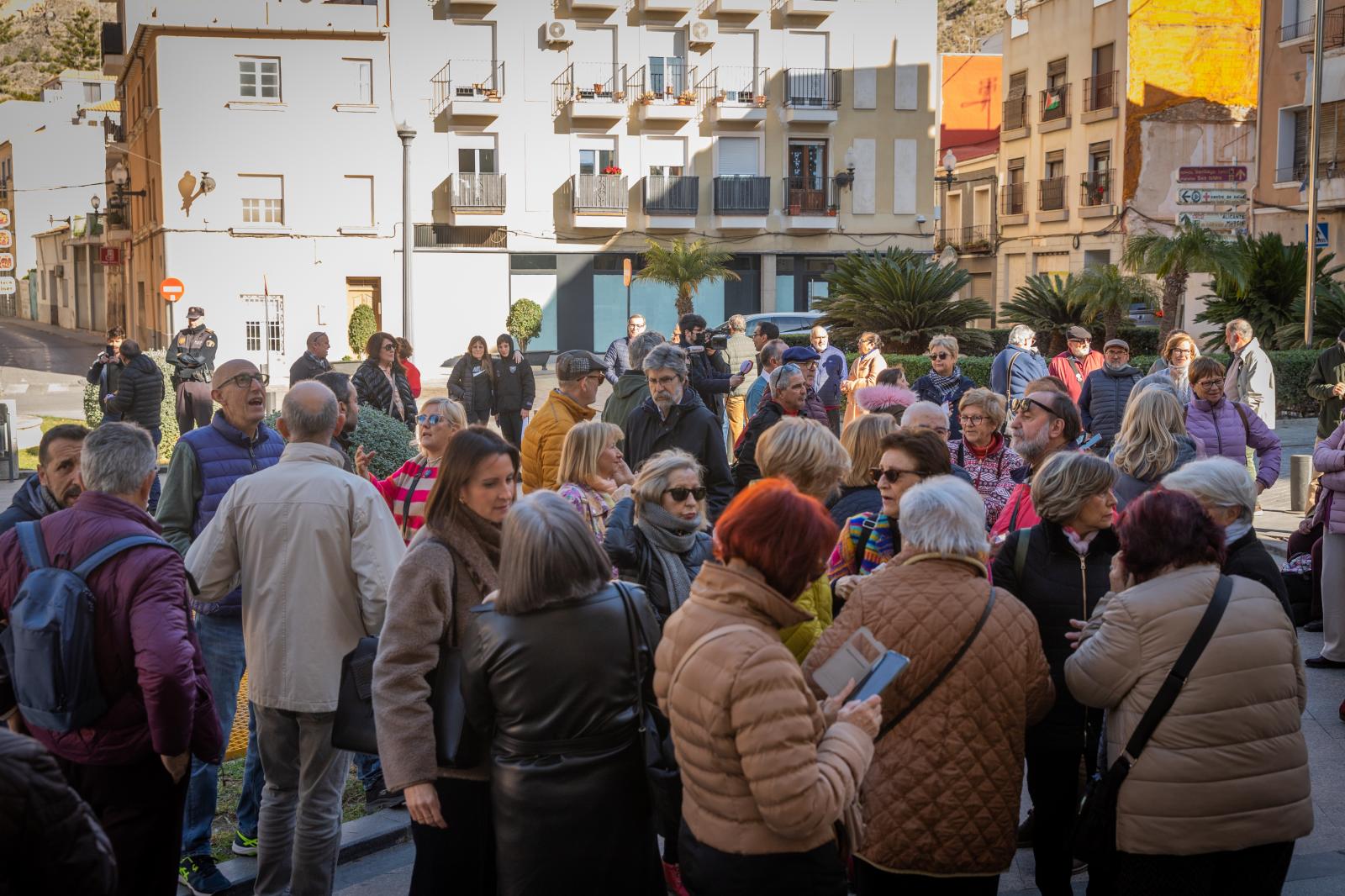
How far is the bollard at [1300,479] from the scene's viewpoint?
13.2m

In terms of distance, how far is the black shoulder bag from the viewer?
374cm

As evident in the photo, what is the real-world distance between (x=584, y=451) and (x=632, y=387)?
2793 mm

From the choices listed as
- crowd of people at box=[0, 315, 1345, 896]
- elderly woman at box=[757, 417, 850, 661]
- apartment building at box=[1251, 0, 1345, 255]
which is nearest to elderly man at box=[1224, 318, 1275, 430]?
crowd of people at box=[0, 315, 1345, 896]

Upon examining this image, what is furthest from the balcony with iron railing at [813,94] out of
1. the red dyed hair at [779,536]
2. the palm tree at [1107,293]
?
the red dyed hair at [779,536]

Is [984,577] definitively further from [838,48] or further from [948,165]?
[838,48]

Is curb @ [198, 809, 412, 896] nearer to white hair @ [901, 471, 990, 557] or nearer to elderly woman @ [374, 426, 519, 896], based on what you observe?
elderly woman @ [374, 426, 519, 896]

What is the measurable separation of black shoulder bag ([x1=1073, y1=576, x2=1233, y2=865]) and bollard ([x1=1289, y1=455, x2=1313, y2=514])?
410 inches

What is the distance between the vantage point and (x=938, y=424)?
633 centimetres

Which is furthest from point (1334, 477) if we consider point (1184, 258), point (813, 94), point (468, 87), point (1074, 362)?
point (813, 94)

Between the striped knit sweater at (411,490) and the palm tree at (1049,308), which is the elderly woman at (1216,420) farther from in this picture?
the palm tree at (1049,308)

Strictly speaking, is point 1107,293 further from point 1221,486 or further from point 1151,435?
point 1221,486

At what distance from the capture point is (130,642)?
4062mm

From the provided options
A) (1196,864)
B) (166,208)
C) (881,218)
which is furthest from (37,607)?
(881,218)

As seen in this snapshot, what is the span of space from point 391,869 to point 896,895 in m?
2.48
